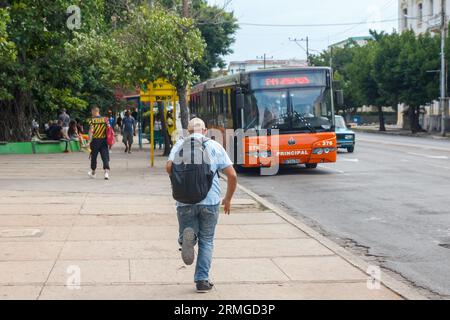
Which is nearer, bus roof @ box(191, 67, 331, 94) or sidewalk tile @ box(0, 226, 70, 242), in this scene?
sidewalk tile @ box(0, 226, 70, 242)

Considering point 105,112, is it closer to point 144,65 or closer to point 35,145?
point 35,145

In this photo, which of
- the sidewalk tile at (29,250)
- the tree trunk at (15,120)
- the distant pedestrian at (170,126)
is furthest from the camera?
the tree trunk at (15,120)

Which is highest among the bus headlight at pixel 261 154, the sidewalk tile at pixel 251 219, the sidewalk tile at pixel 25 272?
the bus headlight at pixel 261 154

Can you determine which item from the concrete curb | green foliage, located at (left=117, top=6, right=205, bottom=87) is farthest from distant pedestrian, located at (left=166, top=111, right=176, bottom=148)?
the concrete curb

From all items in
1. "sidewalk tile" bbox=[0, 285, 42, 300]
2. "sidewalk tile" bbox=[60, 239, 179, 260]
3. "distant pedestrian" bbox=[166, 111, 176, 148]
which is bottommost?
"sidewalk tile" bbox=[60, 239, 179, 260]

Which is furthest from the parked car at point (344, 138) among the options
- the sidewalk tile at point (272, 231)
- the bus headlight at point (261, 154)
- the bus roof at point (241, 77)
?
the sidewalk tile at point (272, 231)

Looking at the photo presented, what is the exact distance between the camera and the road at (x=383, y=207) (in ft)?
33.5

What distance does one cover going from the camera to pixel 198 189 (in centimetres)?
779

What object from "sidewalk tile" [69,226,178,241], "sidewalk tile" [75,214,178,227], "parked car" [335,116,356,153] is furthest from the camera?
"parked car" [335,116,356,153]

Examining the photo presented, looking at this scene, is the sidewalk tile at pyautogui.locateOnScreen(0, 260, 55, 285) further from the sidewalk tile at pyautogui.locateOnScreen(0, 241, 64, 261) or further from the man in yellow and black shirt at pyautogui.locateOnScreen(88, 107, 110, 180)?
the man in yellow and black shirt at pyautogui.locateOnScreen(88, 107, 110, 180)

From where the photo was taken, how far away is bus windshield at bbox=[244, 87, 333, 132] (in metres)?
22.3

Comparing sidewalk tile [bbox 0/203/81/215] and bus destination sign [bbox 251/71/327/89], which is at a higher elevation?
bus destination sign [bbox 251/71/327/89]

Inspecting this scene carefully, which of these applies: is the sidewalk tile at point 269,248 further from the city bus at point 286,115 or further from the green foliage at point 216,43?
the green foliage at point 216,43
